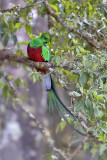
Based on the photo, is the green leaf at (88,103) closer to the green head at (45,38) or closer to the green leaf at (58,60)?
the green leaf at (58,60)

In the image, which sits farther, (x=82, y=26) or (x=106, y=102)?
(x=82, y=26)

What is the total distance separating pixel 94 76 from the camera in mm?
1549

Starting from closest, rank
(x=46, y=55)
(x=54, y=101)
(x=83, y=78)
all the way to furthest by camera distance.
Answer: (x=83, y=78) < (x=54, y=101) < (x=46, y=55)

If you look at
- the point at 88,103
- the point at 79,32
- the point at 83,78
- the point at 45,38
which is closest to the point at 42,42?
the point at 45,38

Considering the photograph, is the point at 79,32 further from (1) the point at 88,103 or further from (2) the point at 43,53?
(1) the point at 88,103

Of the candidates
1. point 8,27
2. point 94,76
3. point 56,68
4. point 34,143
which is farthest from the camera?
point 34,143

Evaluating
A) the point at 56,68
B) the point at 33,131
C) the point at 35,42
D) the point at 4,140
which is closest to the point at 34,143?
the point at 33,131

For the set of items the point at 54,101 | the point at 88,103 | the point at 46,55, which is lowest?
the point at 54,101

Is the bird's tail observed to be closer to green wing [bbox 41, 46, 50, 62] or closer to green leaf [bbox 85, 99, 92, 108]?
green wing [bbox 41, 46, 50, 62]

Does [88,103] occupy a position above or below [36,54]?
below

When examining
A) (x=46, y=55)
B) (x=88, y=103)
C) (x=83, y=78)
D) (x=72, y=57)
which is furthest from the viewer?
(x=46, y=55)

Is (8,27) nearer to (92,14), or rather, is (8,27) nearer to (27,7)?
(27,7)

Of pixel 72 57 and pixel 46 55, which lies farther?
pixel 46 55

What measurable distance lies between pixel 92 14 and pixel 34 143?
263cm
